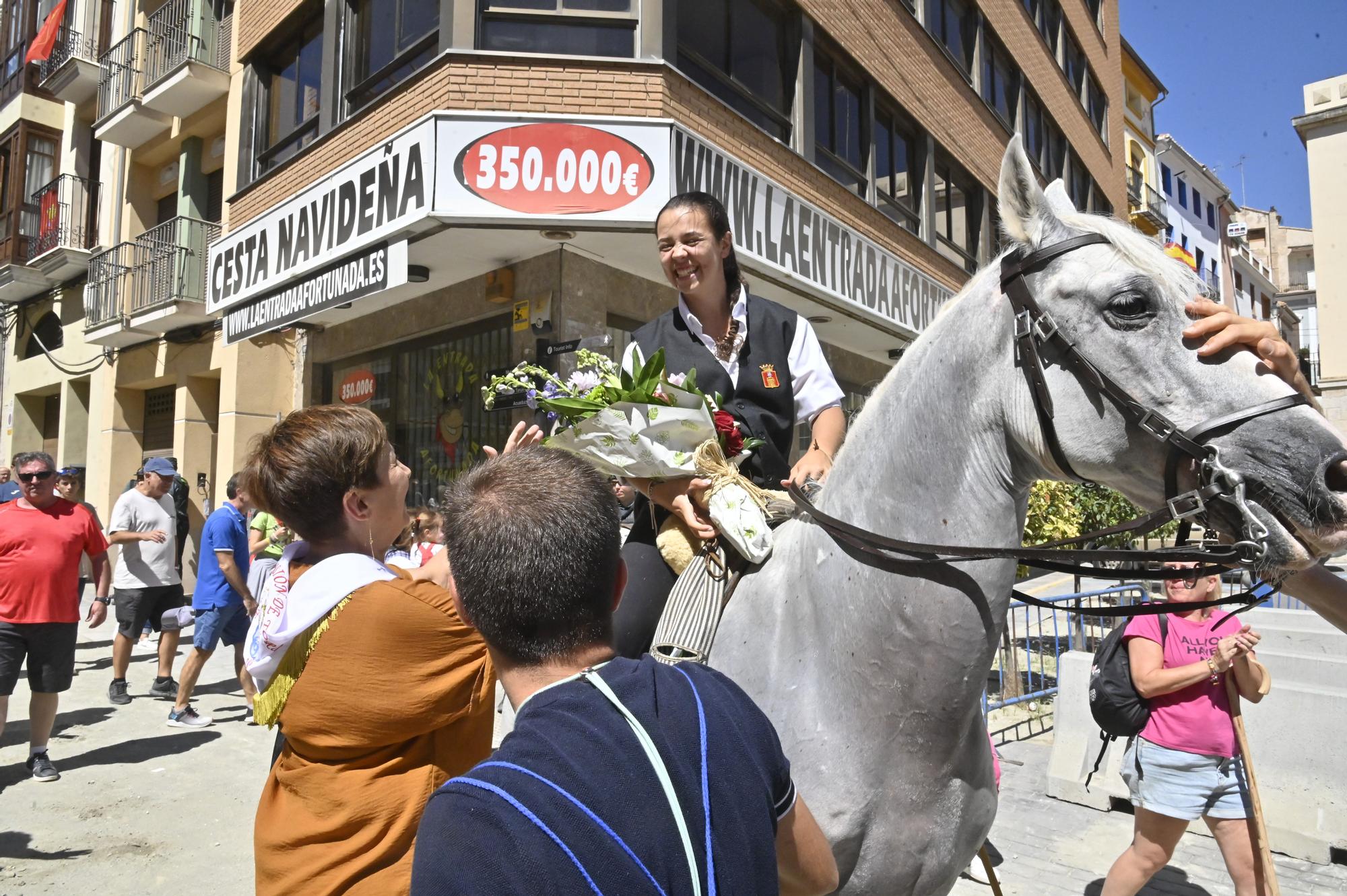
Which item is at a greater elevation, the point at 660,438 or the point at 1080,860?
the point at 660,438

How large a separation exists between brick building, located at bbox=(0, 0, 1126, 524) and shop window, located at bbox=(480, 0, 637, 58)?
0.10 feet

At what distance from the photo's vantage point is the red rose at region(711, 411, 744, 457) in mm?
2664

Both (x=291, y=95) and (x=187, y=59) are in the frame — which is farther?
(x=187, y=59)

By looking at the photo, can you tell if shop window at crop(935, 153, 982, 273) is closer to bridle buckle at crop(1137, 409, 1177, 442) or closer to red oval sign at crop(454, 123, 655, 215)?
red oval sign at crop(454, 123, 655, 215)

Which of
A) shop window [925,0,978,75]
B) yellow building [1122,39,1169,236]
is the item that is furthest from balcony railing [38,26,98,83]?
yellow building [1122,39,1169,236]

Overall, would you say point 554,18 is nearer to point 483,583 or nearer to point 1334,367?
point 483,583

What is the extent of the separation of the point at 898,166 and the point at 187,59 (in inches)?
501

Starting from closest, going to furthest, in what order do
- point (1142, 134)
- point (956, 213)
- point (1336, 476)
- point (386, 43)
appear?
point (1336, 476), point (386, 43), point (956, 213), point (1142, 134)

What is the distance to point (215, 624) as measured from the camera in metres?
7.69

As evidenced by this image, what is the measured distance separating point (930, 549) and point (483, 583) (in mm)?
1144

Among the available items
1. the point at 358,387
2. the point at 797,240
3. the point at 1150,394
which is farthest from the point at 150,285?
the point at 1150,394

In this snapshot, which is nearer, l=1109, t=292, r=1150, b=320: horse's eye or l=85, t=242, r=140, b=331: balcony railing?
l=1109, t=292, r=1150, b=320: horse's eye

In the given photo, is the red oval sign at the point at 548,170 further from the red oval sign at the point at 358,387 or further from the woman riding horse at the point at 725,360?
the woman riding horse at the point at 725,360

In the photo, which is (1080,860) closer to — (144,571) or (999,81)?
(144,571)
